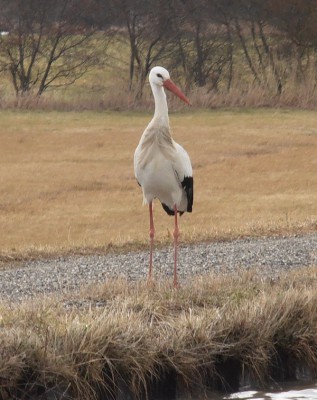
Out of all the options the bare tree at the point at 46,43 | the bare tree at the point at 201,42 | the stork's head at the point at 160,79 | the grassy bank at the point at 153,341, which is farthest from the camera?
the bare tree at the point at 201,42

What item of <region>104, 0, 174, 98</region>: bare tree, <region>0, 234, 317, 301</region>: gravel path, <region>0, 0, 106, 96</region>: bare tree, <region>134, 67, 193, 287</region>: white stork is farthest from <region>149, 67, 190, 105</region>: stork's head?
<region>104, 0, 174, 98</region>: bare tree

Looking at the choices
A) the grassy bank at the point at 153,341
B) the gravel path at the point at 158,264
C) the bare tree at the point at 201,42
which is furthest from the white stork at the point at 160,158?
the bare tree at the point at 201,42

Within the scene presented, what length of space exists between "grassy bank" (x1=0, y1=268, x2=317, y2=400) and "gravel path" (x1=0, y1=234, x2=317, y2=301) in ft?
5.33

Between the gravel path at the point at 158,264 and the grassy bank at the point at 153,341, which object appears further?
the gravel path at the point at 158,264

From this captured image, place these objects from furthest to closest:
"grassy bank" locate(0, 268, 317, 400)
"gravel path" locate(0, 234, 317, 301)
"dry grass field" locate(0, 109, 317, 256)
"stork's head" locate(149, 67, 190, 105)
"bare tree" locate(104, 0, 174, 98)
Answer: "bare tree" locate(104, 0, 174, 98), "dry grass field" locate(0, 109, 317, 256), "stork's head" locate(149, 67, 190, 105), "gravel path" locate(0, 234, 317, 301), "grassy bank" locate(0, 268, 317, 400)

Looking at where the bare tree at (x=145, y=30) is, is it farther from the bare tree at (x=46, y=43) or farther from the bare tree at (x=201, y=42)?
the bare tree at (x=46, y=43)

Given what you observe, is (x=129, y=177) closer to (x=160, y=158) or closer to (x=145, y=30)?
(x=160, y=158)

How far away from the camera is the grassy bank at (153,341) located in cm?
796

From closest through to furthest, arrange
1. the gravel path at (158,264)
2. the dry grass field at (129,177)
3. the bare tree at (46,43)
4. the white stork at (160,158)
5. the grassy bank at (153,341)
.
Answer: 1. the grassy bank at (153,341)
2. the gravel path at (158,264)
3. the white stork at (160,158)
4. the dry grass field at (129,177)
5. the bare tree at (46,43)

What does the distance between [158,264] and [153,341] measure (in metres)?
4.91

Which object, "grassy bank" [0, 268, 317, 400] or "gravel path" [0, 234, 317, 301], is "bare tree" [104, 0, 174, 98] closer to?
"gravel path" [0, 234, 317, 301]

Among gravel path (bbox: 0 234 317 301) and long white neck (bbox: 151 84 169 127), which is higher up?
long white neck (bbox: 151 84 169 127)

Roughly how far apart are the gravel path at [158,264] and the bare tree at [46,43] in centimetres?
2759

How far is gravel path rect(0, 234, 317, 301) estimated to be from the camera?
38.3 ft
